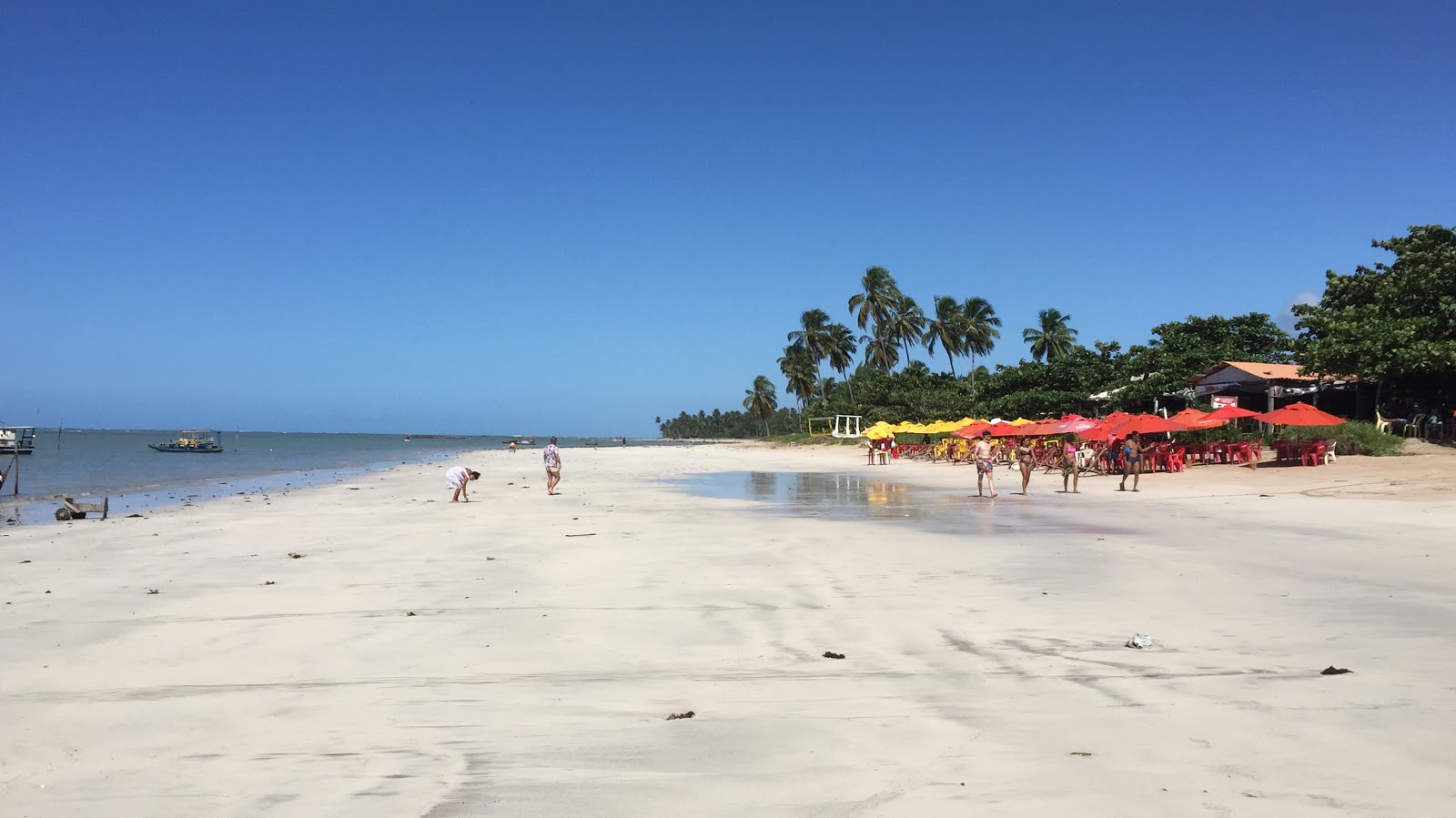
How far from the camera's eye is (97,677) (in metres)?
5.63

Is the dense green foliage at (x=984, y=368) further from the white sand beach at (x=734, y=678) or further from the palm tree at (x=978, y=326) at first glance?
the white sand beach at (x=734, y=678)

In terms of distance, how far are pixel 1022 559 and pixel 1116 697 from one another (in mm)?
5551

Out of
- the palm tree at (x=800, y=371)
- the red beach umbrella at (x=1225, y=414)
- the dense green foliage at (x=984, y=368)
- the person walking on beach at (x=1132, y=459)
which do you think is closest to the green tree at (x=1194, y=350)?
the dense green foliage at (x=984, y=368)

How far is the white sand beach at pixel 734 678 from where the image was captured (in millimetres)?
3842

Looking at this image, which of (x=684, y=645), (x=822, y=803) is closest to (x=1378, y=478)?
(x=684, y=645)

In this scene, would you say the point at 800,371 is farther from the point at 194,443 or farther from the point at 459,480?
the point at 459,480

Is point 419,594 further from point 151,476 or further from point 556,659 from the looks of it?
point 151,476

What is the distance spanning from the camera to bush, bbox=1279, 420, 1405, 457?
24.5 m

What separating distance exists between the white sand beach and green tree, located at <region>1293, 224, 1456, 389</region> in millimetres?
17703

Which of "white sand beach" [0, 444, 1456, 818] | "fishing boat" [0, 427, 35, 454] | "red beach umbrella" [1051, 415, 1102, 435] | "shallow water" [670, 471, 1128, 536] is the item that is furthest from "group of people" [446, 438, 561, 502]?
"fishing boat" [0, 427, 35, 454]

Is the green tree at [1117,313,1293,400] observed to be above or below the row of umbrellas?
above

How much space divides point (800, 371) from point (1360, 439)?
69085mm

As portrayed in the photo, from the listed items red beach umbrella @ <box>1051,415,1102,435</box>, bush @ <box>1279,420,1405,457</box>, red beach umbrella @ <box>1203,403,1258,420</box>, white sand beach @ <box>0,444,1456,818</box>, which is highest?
red beach umbrella @ <box>1203,403,1258,420</box>

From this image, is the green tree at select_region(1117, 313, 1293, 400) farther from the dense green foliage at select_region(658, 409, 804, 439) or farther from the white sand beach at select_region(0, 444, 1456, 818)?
the dense green foliage at select_region(658, 409, 804, 439)
